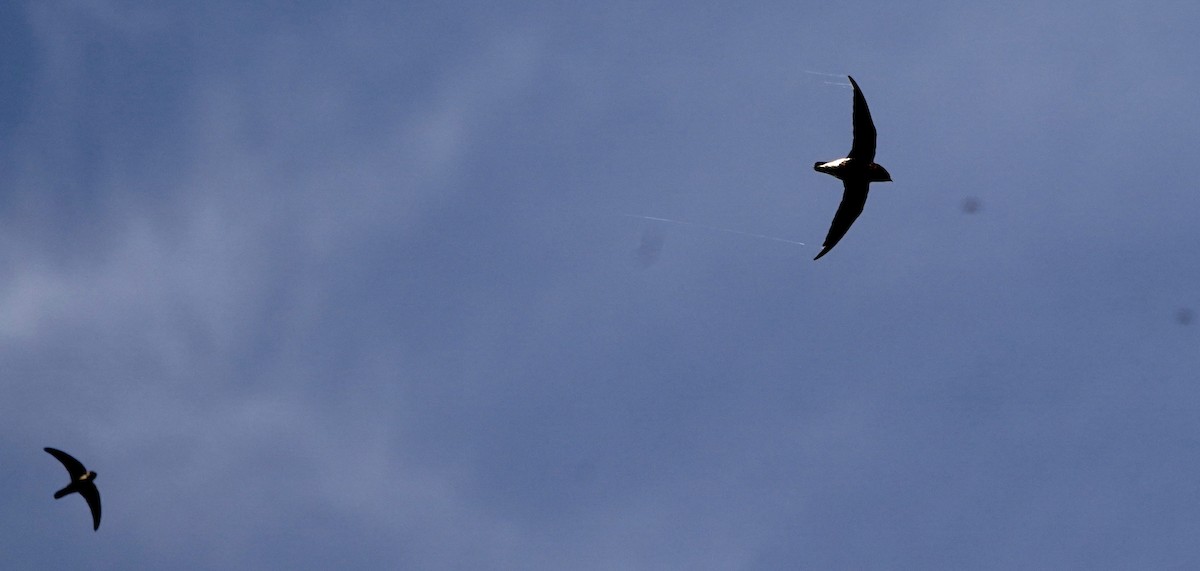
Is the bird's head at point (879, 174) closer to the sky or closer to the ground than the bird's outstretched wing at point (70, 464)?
closer to the ground

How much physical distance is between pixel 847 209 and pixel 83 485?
38.0 m

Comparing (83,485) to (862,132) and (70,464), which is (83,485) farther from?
(862,132)

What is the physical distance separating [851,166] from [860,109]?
9.33 feet

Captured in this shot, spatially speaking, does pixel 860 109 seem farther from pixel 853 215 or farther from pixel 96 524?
pixel 96 524

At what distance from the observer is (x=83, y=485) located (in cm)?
4497

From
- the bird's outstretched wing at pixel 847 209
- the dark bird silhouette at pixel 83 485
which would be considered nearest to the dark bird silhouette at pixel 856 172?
the bird's outstretched wing at pixel 847 209

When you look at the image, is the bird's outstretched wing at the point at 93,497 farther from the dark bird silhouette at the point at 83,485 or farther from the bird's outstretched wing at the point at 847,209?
the bird's outstretched wing at the point at 847,209

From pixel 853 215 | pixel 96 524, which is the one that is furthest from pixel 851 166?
pixel 96 524

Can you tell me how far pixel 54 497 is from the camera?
1735 inches

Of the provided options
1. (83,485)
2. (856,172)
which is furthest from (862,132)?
(83,485)

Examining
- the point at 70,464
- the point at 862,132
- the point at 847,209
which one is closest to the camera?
the point at 862,132

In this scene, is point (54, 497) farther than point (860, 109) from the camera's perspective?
Yes

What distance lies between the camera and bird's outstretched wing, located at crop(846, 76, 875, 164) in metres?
39.8

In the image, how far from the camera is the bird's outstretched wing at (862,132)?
39.8 m
